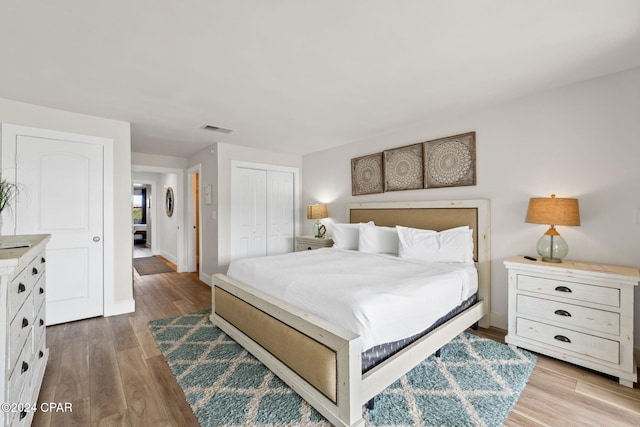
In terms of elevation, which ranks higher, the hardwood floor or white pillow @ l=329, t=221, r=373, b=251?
white pillow @ l=329, t=221, r=373, b=251

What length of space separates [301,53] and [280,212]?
137 inches

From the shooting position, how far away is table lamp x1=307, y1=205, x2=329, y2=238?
4.71 m

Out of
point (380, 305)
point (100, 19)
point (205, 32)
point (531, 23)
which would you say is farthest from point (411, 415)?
point (100, 19)

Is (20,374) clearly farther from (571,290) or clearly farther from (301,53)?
(571,290)

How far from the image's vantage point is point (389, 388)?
6.29 ft

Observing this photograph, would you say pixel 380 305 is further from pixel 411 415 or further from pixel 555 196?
pixel 555 196

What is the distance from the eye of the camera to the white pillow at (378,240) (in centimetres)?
345

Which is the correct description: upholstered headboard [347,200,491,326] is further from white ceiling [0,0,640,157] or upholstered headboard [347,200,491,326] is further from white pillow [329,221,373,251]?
white ceiling [0,0,640,157]

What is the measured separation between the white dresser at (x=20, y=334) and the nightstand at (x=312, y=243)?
318 cm

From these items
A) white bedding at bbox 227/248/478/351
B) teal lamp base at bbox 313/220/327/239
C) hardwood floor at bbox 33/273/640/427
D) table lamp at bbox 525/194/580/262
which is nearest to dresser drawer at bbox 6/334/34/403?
hardwood floor at bbox 33/273/640/427

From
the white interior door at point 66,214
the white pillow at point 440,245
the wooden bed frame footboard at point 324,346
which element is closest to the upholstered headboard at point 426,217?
the white pillow at point 440,245

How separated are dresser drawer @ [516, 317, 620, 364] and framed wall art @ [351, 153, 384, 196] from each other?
90.5 inches

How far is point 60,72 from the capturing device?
2.21 m

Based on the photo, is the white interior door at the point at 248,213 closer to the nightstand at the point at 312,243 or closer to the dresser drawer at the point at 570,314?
the nightstand at the point at 312,243
